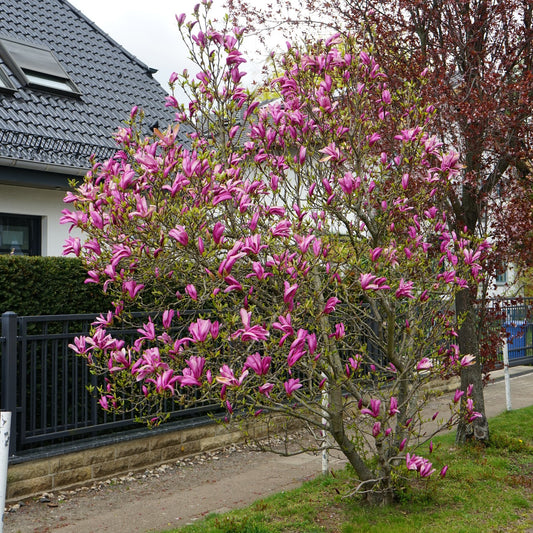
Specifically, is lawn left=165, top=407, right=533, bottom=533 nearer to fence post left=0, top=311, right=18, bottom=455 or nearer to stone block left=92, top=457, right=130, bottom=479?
stone block left=92, top=457, right=130, bottom=479

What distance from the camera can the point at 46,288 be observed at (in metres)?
7.02

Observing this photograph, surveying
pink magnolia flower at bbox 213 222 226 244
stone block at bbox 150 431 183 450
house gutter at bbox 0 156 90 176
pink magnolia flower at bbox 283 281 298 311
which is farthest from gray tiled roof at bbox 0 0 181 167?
pink magnolia flower at bbox 283 281 298 311

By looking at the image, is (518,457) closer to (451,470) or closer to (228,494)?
(451,470)

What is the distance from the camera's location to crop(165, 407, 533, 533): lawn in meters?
5.21

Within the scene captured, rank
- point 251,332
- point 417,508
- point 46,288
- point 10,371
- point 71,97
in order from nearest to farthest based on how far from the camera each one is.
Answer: point 251,332
point 417,508
point 10,371
point 46,288
point 71,97

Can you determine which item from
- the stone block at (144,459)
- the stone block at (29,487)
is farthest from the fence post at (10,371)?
the stone block at (144,459)

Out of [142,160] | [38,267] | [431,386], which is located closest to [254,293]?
[142,160]

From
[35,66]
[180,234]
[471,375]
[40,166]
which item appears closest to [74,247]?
[180,234]

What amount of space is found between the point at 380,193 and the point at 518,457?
3617 millimetres

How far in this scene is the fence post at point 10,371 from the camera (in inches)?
245

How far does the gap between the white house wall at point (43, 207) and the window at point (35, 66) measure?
2175 mm

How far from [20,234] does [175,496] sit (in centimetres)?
562

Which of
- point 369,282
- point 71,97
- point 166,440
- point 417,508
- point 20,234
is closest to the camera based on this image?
point 369,282

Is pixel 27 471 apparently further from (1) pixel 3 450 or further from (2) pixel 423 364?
(2) pixel 423 364
